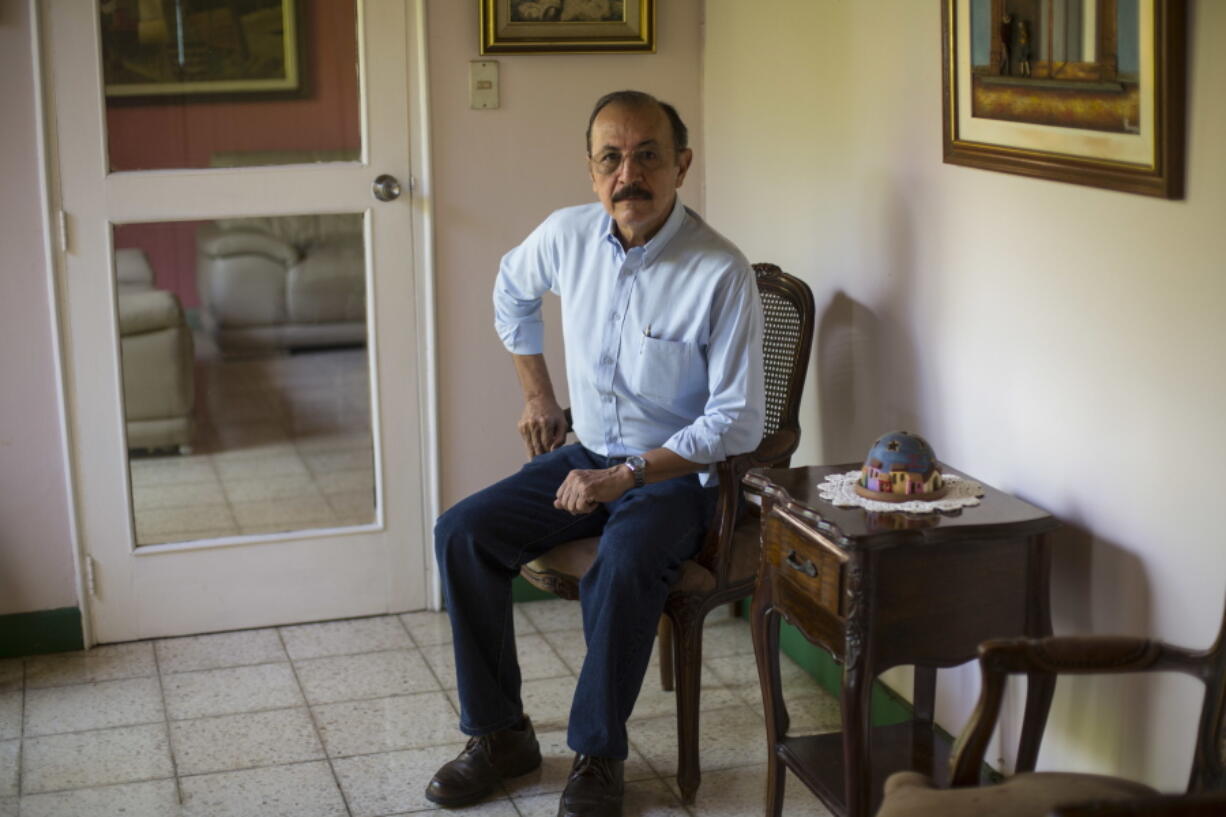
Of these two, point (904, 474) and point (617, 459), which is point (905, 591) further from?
point (617, 459)

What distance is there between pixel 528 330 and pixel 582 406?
30cm

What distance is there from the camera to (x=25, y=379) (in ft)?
10.9

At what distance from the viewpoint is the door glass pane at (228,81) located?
3.28m

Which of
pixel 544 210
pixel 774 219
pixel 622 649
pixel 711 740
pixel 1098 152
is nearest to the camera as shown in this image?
pixel 1098 152

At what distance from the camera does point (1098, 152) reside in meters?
2.13

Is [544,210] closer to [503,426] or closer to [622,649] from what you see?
[503,426]

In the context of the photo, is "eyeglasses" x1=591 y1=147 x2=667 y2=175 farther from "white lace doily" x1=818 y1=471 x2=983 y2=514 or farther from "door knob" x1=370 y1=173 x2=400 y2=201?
"door knob" x1=370 y1=173 x2=400 y2=201

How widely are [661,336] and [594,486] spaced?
327 mm

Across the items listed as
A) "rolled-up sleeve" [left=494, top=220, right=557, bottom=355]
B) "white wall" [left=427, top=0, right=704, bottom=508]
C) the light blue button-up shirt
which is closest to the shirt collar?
the light blue button-up shirt

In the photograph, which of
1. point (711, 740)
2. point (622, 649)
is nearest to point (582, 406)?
point (622, 649)

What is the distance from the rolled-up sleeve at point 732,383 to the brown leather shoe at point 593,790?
581mm

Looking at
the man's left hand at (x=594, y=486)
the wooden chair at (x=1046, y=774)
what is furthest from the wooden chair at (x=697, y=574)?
the wooden chair at (x=1046, y=774)

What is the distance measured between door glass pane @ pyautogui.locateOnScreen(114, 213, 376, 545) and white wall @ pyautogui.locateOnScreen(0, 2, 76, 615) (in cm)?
18

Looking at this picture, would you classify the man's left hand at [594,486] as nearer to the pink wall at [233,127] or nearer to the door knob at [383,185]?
the door knob at [383,185]
